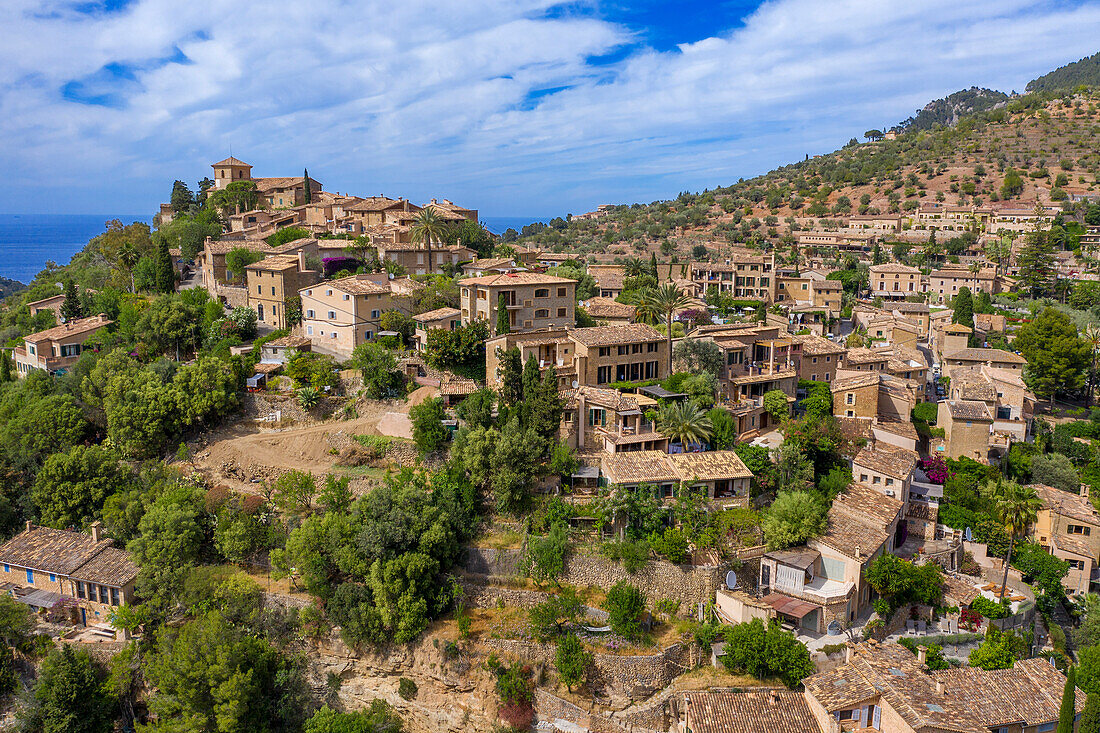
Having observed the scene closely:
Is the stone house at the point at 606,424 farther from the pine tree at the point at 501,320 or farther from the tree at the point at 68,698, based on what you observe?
the tree at the point at 68,698

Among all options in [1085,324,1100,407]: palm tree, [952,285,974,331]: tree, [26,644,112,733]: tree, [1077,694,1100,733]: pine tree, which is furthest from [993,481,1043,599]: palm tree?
[26,644,112,733]: tree

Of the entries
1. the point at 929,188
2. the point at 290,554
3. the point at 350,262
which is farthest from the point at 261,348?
the point at 929,188

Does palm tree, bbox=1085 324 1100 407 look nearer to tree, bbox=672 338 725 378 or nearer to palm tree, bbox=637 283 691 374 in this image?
tree, bbox=672 338 725 378

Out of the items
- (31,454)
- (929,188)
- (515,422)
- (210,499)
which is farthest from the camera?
(929,188)

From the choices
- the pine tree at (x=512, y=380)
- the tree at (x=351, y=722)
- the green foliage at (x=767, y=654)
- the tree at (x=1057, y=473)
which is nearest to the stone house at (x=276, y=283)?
the pine tree at (x=512, y=380)

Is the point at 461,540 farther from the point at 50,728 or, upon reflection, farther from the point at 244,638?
the point at 50,728

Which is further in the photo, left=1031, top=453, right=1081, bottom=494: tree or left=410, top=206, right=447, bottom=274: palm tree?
left=410, top=206, right=447, bottom=274: palm tree

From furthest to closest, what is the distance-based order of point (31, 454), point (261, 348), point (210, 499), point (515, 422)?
point (261, 348) → point (31, 454) → point (210, 499) → point (515, 422)
